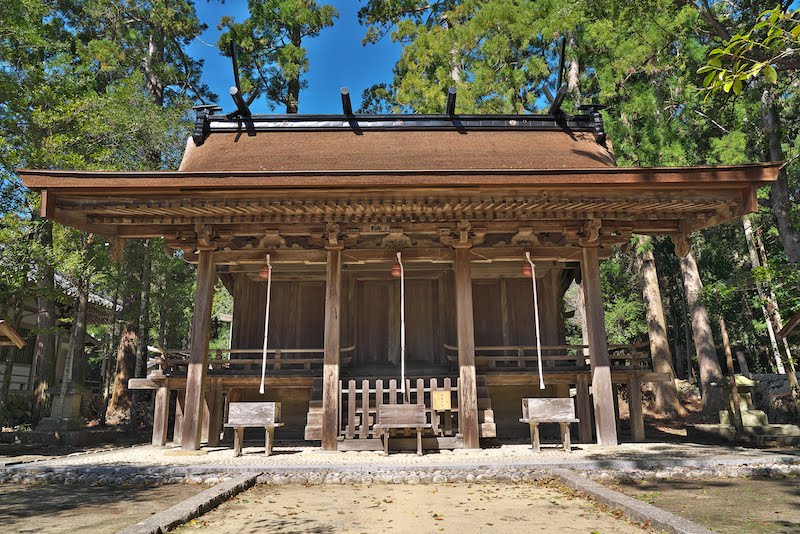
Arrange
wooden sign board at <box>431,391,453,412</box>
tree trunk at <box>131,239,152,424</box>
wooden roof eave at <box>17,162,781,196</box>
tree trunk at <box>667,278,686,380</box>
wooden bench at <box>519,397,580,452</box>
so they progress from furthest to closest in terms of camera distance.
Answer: tree trunk at <box>667,278,686,380</box> → tree trunk at <box>131,239,152,424</box> → wooden sign board at <box>431,391,453,412</box> → wooden bench at <box>519,397,580,452</box> → wooden roof eave at <box>17,162,781,196</box>

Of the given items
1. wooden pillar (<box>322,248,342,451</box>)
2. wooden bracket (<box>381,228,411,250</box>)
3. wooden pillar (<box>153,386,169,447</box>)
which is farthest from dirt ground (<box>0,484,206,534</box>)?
wooden bracket (<box>381,228,411,250</box>)

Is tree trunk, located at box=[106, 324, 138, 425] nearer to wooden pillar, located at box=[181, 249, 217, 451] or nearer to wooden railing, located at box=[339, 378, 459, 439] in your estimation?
wooden pillar, located at box=[181, 249, 217, 451]

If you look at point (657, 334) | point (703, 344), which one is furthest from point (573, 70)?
point (703, 344)

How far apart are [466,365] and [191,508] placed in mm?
5290

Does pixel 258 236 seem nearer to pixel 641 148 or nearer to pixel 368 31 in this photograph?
pixel 641 148

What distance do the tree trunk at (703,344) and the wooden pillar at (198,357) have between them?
15.8m

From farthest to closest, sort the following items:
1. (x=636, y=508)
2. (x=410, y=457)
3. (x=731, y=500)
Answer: (x=410, y=457) → (x=731, y=500) → (x=636, y=508)

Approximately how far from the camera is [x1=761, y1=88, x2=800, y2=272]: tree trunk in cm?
1379

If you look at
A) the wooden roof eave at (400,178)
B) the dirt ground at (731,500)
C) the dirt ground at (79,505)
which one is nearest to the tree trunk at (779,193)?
the wooden roof eave at (400,178)

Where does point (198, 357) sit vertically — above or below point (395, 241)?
below

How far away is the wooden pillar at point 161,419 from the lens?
32.9 ft

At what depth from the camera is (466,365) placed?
8656mm

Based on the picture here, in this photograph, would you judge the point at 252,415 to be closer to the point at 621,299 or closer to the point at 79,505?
the point at 79,505

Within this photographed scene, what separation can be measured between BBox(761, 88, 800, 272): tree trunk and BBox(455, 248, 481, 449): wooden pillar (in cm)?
1070
